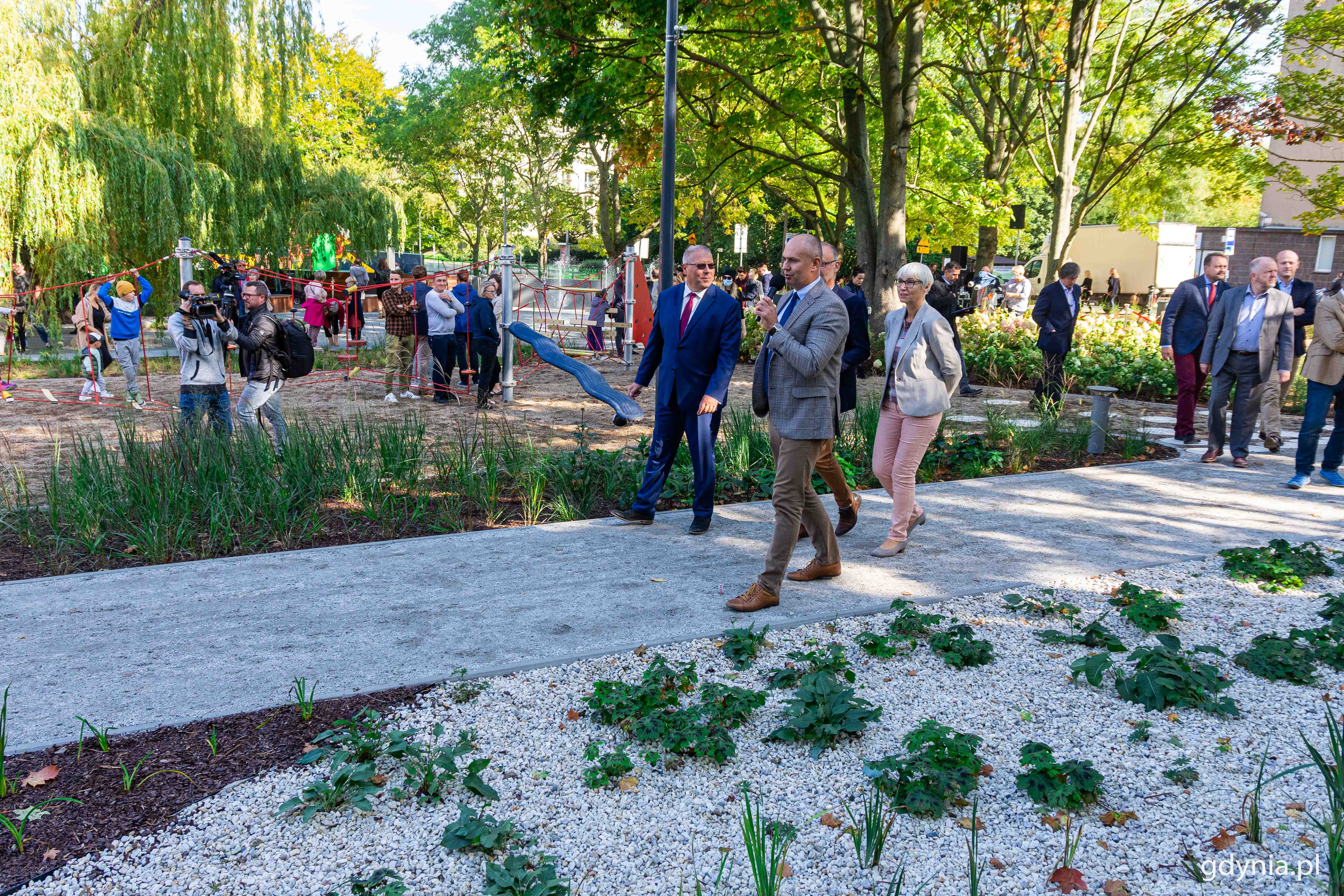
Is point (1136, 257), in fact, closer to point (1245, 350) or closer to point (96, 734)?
point (1245, 350)

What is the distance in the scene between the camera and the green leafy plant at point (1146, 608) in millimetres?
→ 4727

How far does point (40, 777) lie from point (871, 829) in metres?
2.87

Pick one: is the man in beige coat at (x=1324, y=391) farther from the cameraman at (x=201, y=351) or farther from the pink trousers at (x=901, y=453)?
the cameraman at (x=201, y=351)

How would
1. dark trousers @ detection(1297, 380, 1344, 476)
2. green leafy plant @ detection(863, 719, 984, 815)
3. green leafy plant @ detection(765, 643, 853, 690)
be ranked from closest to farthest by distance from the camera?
green leafy plant @ detection(863, 719, 984, 815)
green leafy plant @ detection(765, 643, 853, 690)
dark trousers @ detection(1297, 380, 1344, 476)

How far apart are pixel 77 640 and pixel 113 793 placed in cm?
166

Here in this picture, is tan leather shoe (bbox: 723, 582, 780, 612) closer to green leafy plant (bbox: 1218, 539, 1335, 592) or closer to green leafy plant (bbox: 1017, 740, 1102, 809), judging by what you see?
green leafy plant (bbox: 1017, 740, 1102, 809)

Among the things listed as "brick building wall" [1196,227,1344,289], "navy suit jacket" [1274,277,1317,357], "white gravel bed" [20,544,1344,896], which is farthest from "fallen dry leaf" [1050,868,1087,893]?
"brick building wall" [1196,227,1344,289]

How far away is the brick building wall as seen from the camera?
35.6m

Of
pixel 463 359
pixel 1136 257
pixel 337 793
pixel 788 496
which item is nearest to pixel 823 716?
pixel 788 496

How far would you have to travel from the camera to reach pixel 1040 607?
5098 mm

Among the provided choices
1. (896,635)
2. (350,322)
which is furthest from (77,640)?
(350,322)

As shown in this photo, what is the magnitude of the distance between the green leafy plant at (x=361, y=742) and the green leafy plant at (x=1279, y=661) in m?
3.63

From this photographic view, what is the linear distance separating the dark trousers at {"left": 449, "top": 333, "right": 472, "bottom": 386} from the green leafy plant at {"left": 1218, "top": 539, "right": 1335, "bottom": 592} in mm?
9911

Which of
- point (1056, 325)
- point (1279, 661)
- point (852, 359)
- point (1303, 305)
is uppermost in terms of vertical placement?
point (1303, 305)
